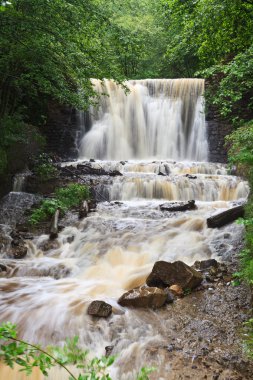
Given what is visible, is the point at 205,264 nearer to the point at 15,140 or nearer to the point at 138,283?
the point at 138,283

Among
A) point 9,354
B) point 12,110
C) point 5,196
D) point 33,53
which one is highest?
point 33,53

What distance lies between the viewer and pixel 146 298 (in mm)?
4898

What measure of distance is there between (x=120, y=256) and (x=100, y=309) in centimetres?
225

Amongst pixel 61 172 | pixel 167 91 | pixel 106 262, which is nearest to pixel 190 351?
pixel 106 262

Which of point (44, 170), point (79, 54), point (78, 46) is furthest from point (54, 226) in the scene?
point (78, 46)

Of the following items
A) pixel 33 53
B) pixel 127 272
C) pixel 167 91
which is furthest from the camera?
pixel 167 91

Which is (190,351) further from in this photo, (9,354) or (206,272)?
(9,354)

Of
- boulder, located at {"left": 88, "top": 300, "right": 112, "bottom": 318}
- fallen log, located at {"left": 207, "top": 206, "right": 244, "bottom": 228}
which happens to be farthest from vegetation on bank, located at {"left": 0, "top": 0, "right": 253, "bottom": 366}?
boulder, located at {"left": 88, "top": 300, "right": 112, "bottom": 318}

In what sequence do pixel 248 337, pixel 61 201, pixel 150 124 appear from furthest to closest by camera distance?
pixel 150 124 → pixel 61 201 → pixel 248 337

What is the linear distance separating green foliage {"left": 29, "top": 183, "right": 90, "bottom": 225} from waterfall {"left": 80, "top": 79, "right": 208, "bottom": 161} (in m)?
5.48

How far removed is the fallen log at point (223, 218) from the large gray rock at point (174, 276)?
2378 mm

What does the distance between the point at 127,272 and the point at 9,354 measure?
15.1ft

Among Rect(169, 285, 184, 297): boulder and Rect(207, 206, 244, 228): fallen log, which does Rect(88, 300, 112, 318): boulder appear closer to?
Rect(169, 285, 184, 297): boulder

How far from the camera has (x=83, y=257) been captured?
23.3 feet
